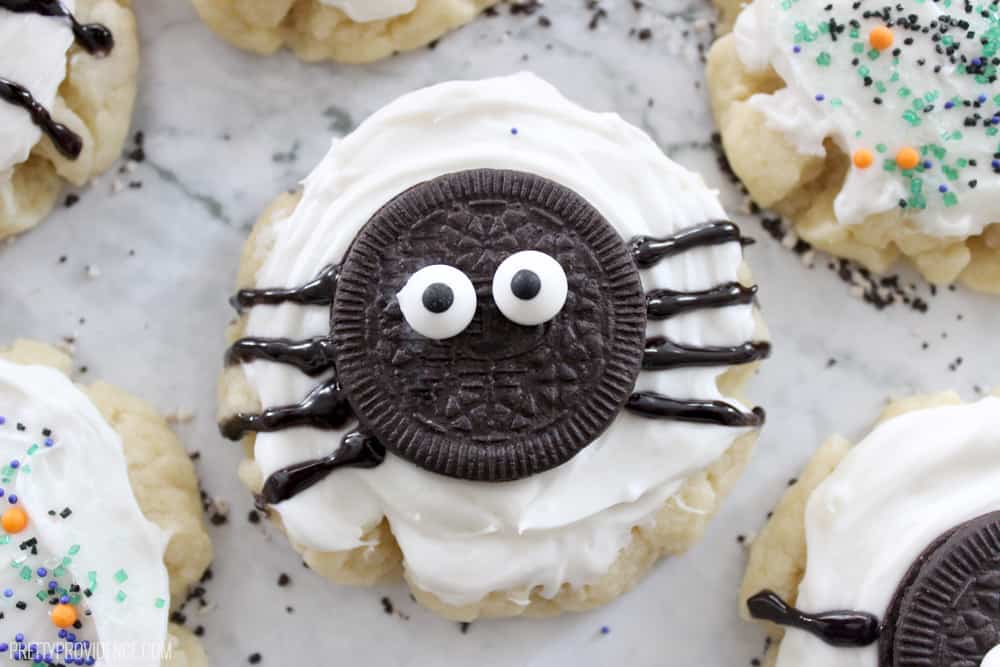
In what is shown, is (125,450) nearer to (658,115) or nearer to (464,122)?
(464,122)

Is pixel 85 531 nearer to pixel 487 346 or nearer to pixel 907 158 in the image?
pixel 487 346

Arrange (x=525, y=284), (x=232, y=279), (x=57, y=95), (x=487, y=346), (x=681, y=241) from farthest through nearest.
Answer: (x=232, y=279) < (x=57, y=95) < (x=681, y=241) < (x=487, y=346) < (x=525, y=284)

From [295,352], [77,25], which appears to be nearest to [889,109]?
[295,352]

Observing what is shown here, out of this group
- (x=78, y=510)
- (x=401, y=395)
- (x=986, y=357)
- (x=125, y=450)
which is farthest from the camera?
(x=986, y=357)

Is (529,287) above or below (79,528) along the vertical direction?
above

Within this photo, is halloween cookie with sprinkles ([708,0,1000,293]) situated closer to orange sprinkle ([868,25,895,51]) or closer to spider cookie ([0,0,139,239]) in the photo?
orange sprinkle ([868,25,895,51])

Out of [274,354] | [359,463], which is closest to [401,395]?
[359,463]

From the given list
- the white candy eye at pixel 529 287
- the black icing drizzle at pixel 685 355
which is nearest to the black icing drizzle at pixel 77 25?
the white candy eye at pixel 529 287

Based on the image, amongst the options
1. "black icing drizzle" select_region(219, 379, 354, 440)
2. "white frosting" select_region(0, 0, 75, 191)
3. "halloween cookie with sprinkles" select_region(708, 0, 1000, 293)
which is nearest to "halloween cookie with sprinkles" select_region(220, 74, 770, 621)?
"black icing drizzle" select_region(219, 379, 354, 440)
